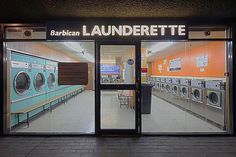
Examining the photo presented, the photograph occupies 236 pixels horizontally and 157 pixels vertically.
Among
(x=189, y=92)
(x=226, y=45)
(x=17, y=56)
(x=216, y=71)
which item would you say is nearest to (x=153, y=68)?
(x=189, y=92)

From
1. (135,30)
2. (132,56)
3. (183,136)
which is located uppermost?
(135,30)

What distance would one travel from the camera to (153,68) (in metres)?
10.2

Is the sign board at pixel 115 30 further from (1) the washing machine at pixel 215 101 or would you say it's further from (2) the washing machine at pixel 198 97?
(2) the washing machine at pixel 198 97

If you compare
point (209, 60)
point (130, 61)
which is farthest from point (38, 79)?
point (209, 60)

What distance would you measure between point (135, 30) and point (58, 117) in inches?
137

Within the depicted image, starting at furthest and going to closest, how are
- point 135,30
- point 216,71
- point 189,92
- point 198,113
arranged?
point 189,92 < point 198,113 < point 216,71 < point 135,30

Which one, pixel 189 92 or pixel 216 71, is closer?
pixel 216 71

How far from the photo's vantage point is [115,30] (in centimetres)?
378

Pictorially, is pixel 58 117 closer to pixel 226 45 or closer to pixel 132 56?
pixel 132 56

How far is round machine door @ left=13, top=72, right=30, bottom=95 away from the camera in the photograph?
15.2 ft

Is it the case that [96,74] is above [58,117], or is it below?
above

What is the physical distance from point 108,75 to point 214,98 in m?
2.69

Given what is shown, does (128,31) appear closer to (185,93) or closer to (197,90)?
(197,90)

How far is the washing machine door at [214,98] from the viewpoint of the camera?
4.41 m
